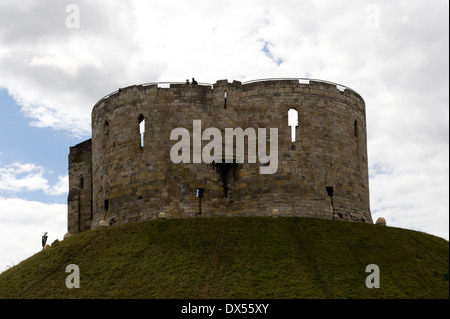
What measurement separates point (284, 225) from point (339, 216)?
4794 millimetres

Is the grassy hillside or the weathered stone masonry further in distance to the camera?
the weathered stone masonry

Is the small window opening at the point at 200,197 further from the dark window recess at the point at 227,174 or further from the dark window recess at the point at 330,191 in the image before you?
the dark window recess at the point at 330,191

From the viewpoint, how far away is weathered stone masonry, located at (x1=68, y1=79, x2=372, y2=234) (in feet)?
151

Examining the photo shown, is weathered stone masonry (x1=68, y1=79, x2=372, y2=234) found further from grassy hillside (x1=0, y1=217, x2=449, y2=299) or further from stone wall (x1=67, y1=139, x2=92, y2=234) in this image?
stone wall (x1=67, y1=139, x2=92, y2=234)

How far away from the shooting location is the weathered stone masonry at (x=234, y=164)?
151ft

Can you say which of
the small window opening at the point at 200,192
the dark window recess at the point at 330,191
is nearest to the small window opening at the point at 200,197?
the small window opening at the point at 200,192

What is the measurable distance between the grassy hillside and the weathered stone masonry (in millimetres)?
2519

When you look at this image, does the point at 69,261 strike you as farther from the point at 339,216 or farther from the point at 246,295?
the point at 339,216

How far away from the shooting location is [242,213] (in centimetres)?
4584

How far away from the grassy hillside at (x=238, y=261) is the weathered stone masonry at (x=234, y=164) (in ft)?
8.27

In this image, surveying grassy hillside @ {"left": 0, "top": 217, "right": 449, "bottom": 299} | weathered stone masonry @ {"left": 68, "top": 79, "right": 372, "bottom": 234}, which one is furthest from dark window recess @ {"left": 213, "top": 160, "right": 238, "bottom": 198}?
grassy hillside @ {"left": 0, "top": 217, "right": 449, "bottom": 299}

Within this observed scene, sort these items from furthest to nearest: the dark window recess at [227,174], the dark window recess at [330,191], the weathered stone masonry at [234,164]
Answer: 1. the dark window recess at [227,174]
2. the dark window recess at [330,191]
3. the weathered stone masonry at [234,164]
